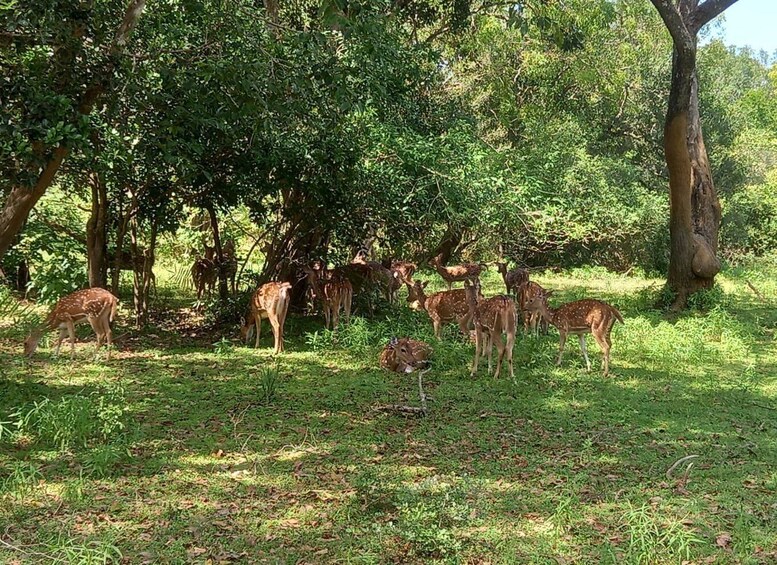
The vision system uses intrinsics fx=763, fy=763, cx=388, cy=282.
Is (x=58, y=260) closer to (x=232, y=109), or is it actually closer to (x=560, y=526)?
(x=232, y=109)

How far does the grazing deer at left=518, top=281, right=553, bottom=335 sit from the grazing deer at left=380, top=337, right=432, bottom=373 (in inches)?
82.7

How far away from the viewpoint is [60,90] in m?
6.73

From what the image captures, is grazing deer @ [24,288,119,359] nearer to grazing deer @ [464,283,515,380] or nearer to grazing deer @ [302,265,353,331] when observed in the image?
grazing deer @ [302,265,353,331]

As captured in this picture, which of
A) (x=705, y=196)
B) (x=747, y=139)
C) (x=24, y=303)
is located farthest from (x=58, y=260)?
(x=747, y=139)

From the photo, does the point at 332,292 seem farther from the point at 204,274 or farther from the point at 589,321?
the point at 589,321

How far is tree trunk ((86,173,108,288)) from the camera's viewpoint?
1018cm

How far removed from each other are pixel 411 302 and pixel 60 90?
6812 millimetres

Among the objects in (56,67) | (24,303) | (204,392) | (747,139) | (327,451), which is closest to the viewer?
(327,451)

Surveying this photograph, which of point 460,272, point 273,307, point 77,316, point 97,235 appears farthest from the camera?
point 460,272

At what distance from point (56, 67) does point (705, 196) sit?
1089cm

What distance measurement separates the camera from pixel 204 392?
7797mm

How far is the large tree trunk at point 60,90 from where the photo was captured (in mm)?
6457

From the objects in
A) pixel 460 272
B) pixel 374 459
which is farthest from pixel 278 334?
pixel 460 272

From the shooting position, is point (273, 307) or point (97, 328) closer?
point (97, 328)
